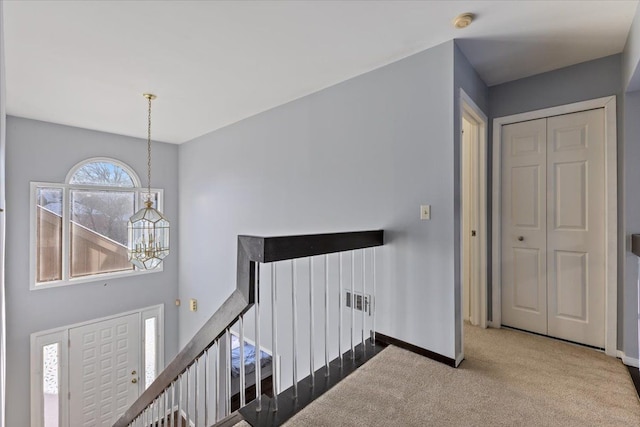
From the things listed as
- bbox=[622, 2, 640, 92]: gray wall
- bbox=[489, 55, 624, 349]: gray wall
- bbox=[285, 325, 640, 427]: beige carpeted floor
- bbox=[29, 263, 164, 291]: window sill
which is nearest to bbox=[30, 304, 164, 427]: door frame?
bbox=[29, 263, 164, 291]: window sill

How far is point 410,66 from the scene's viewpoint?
90.1 inches

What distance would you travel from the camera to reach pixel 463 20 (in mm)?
1869

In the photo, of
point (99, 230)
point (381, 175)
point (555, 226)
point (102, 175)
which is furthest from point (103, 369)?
point (555, 226)

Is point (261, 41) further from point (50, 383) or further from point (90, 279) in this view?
point (50, 383)

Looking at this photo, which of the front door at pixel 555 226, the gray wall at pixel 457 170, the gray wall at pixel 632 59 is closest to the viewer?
the gray wall at pixel 632 59

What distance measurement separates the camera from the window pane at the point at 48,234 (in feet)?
12.9

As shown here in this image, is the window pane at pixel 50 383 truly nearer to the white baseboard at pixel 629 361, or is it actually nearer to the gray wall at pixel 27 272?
the gray wall at pixel 27 272

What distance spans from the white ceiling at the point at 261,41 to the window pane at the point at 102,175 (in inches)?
51.9

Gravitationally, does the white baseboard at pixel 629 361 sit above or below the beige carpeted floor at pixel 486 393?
above

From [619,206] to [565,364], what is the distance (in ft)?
4.06

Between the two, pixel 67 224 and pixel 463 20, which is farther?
pixel 67 224

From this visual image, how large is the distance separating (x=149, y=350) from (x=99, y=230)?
209cm

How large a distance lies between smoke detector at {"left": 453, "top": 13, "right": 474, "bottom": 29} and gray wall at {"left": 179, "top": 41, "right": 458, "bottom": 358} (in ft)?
0.58

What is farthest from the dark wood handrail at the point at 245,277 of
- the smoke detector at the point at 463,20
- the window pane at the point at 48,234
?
the window pane at the point at 48,234
